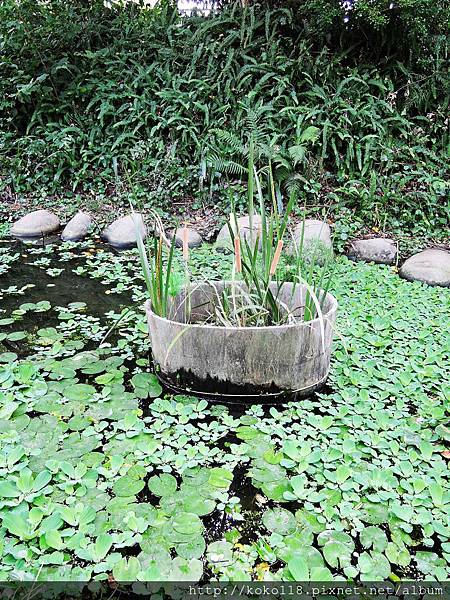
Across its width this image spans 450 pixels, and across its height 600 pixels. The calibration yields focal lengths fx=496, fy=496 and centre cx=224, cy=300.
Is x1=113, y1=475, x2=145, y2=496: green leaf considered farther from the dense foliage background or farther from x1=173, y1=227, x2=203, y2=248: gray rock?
the dense foliage background

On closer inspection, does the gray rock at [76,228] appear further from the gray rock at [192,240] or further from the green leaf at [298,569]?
the green leaf at [298,569]

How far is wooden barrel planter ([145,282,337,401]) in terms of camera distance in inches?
75.7

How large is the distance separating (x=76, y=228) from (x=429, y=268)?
3.14 meters

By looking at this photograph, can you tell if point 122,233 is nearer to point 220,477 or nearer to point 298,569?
point 220,477

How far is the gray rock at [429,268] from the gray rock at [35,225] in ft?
10.7

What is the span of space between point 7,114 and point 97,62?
50.6 inches

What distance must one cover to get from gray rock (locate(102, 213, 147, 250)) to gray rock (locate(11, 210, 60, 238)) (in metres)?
0.60

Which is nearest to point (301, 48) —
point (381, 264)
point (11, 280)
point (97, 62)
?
point (97, 62)

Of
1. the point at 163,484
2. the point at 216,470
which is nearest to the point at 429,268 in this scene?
the point at 216,470

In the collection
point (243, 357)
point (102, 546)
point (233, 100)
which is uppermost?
point (233, 100)

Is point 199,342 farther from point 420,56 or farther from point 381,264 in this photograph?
point 420,56

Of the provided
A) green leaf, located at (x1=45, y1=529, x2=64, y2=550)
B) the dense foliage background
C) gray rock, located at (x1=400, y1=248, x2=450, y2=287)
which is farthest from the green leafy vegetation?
the dense foliage background

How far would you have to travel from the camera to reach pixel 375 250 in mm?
4184

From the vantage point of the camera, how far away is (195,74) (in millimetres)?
5762
